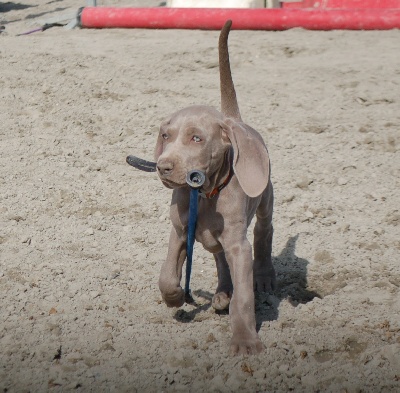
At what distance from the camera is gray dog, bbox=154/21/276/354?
361 centimetres

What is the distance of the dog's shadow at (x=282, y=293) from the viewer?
14.0ft

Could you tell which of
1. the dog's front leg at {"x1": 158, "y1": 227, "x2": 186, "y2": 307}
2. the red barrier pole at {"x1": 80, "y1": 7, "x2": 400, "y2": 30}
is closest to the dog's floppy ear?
the dog's front leg at {"x1": 158, "y1": 227, "x2": 186, "y2": 307}

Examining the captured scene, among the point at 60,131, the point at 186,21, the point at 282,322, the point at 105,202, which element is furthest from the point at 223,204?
the point at 186,21

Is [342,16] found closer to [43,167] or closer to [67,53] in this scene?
[67,53]

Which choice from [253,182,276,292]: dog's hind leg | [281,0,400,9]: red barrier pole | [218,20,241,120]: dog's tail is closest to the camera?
[218,20,241,120]: dog's tail

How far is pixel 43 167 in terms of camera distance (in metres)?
6.16

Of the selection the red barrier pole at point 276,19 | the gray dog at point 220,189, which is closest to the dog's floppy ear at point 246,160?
the gray dog at point 220,189

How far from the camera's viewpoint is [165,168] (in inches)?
136

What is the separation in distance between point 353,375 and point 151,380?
888mm

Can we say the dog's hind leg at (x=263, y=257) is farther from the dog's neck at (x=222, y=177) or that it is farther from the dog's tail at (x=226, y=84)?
the dog's neck at (x=222, y=177)

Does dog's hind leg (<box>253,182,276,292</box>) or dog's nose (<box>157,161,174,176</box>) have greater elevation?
dog's nose (<box>157,161,174,176</box>)

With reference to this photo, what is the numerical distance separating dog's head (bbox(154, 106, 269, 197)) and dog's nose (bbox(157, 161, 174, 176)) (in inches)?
1.7

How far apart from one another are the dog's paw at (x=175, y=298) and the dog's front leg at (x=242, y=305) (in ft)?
1.08

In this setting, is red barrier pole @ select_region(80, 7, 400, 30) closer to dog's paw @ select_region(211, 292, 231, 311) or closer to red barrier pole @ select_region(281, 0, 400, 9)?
red barrier pole @ select_region(281, 0, 400, 9)
